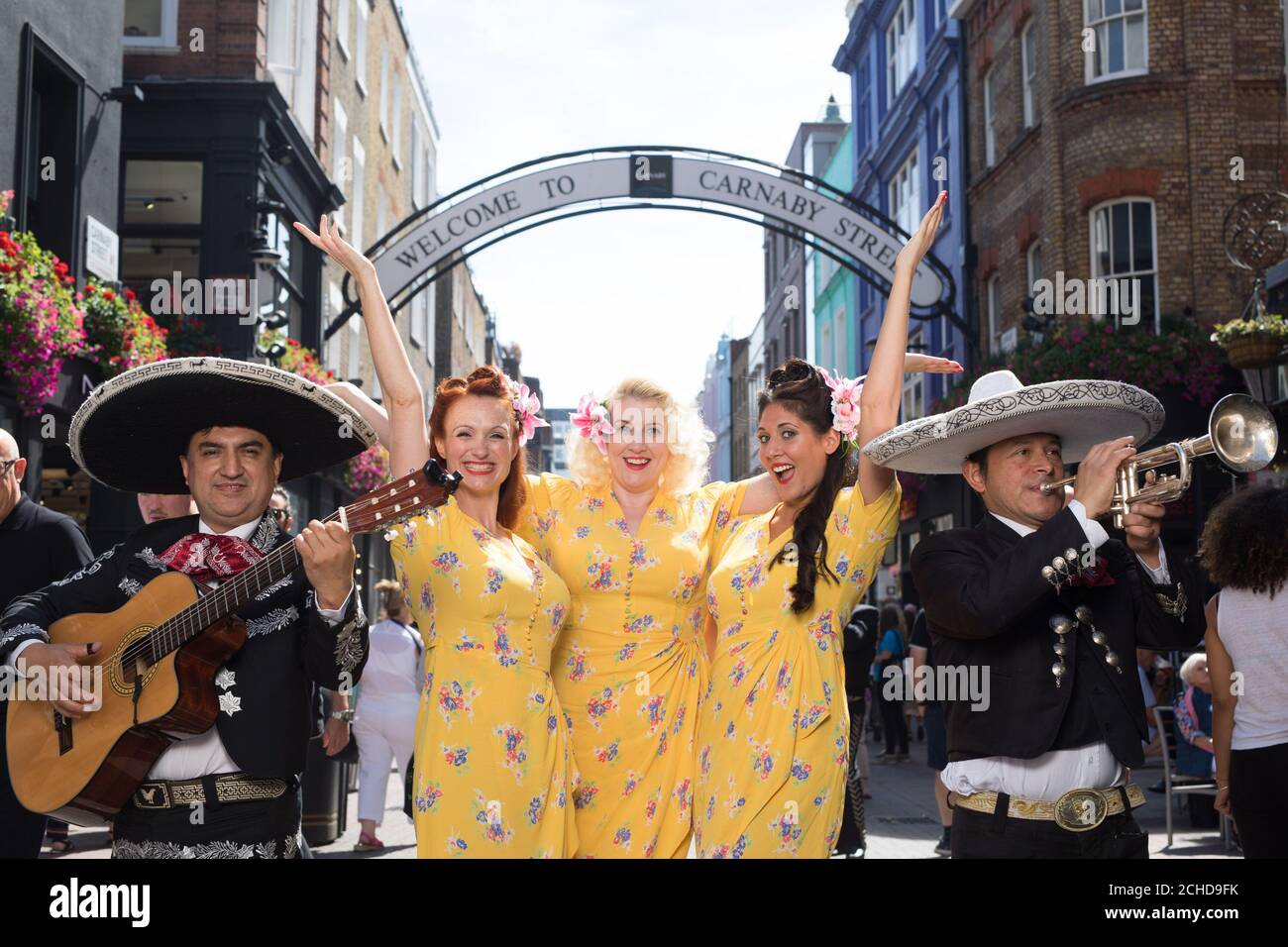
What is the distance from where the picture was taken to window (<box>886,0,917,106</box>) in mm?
30141

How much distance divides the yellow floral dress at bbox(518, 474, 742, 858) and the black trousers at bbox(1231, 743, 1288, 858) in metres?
2.05

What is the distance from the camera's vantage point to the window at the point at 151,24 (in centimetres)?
1816

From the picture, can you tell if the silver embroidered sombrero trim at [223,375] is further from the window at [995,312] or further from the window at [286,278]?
the window at [995,312]

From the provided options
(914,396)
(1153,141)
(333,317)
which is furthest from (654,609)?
(914,396)

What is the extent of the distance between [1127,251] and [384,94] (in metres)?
16.6

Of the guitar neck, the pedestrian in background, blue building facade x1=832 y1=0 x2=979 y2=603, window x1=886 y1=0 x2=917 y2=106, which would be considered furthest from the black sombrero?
window x1=886 y1=0 x2=917 y2=106

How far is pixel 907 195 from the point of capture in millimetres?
30203

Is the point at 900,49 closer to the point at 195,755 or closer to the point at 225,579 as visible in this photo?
the point at 225,579

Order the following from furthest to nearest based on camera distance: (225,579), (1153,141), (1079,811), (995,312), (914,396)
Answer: (914,396), (995,312), (1153,141), (225,579), (1079,811)

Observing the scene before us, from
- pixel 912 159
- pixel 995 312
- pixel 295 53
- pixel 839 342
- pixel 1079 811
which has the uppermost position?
pixel 912 159

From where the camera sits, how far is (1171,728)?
1126 centimetres

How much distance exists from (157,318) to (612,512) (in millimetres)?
12790
